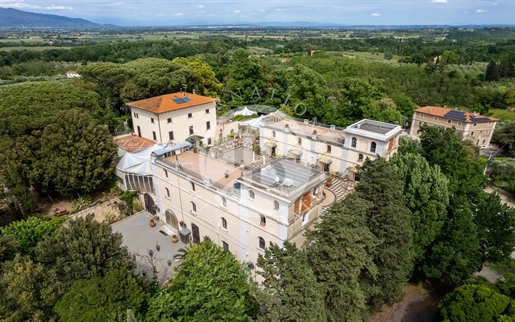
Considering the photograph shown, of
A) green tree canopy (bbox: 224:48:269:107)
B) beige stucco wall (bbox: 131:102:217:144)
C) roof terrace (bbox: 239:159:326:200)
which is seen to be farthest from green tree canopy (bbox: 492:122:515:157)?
beige stucco wall (bbox: 131:102:217:144)

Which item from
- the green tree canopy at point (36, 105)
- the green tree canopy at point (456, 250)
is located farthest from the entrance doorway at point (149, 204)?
the green tree canopy at point (456, 250)

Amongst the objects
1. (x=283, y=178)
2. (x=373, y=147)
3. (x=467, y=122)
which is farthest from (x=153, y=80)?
(x=467, y=122)

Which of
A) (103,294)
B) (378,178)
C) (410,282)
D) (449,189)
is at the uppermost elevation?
(378,178)

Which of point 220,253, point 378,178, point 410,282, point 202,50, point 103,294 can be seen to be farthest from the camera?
point 202,50

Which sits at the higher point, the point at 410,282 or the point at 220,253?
the point at 220,253

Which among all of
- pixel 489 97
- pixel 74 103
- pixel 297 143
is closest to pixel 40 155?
pixel 74 103

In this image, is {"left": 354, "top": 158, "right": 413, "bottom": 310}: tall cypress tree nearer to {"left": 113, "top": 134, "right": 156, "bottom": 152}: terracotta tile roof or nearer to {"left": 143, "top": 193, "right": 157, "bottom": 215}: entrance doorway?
{"left": 143, "top": 193, "right": 157, "bottom": 215}: entrance doorway

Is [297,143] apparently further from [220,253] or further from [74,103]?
[74,103]
